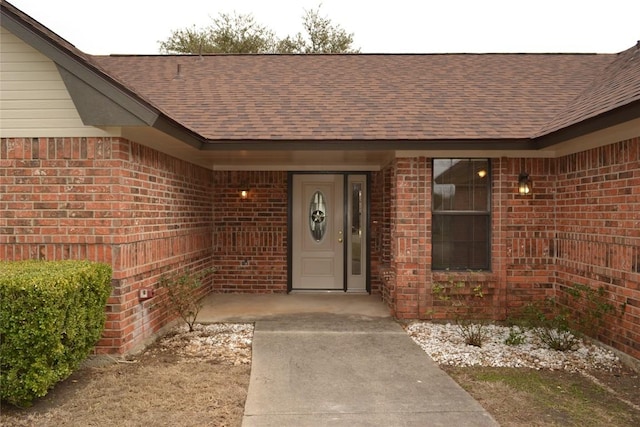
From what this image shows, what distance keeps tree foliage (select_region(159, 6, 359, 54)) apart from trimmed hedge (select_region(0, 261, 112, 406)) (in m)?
18.9

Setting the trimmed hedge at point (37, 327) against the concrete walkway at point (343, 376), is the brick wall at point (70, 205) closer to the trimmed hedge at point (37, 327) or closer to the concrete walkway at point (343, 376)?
the trimmed hedge at point (37, 327)

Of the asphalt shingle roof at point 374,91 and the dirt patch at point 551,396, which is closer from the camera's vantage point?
the dirt patch at point 551,396

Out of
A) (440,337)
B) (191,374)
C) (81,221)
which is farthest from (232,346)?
(440,337)

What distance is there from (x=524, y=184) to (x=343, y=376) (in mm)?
3981

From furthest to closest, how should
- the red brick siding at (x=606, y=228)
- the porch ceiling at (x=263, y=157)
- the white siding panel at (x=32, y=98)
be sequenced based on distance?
the porch ceiling at (x=263, y=157)
the red brick siding at (x=606, y=228)
the white siding panel at (x=32, y=98)

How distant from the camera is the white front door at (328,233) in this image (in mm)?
8984

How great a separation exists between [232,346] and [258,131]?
300cm

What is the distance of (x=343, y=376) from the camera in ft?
15.0

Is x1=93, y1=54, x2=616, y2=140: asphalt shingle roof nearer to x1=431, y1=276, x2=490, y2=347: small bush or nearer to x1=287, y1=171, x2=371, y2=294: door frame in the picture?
x1=287, y1=171, x2=371, y2=294: door frame

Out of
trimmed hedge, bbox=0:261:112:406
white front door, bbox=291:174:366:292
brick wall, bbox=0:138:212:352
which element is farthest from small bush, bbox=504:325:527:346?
trimmed hedge, bbox=0:261:112:406

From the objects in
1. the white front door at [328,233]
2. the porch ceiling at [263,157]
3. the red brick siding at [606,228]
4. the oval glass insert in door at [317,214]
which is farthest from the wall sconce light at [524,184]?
the oval glass insert in door at [317,214]

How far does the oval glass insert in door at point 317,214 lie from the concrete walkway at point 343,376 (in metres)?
2.09

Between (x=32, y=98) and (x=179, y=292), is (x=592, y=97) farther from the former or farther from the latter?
(x=32, y=98)

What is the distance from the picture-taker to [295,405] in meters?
3.88
